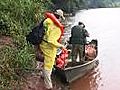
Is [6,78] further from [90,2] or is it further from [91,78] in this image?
[90,2]

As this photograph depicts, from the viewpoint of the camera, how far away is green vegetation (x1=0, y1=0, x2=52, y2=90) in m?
9.87

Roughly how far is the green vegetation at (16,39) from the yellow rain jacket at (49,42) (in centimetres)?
100

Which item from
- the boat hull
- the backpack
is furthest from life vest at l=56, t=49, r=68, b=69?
the backpack

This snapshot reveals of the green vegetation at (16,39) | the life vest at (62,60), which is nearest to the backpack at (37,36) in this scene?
the green vegetation at (16,39)

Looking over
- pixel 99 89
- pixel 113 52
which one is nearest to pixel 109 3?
pixel 113 52

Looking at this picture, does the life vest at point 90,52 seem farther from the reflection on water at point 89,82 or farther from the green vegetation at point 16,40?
the green vegetation at point 16,40

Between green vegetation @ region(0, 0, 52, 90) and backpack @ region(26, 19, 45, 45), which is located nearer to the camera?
backpack @ region(26, 19, 45, 45)

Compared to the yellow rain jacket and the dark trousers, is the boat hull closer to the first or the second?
the dark trousers

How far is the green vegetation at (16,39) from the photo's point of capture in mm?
9867

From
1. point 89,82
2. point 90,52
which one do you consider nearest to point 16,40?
point 89,82

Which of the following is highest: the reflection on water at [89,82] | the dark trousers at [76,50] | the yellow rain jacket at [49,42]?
the yellow rain jacket at [49,42]

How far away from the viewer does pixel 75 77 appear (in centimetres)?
1270

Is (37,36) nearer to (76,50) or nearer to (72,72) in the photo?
(72,72)

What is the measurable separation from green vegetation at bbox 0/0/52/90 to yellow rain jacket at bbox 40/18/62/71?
1.00m
